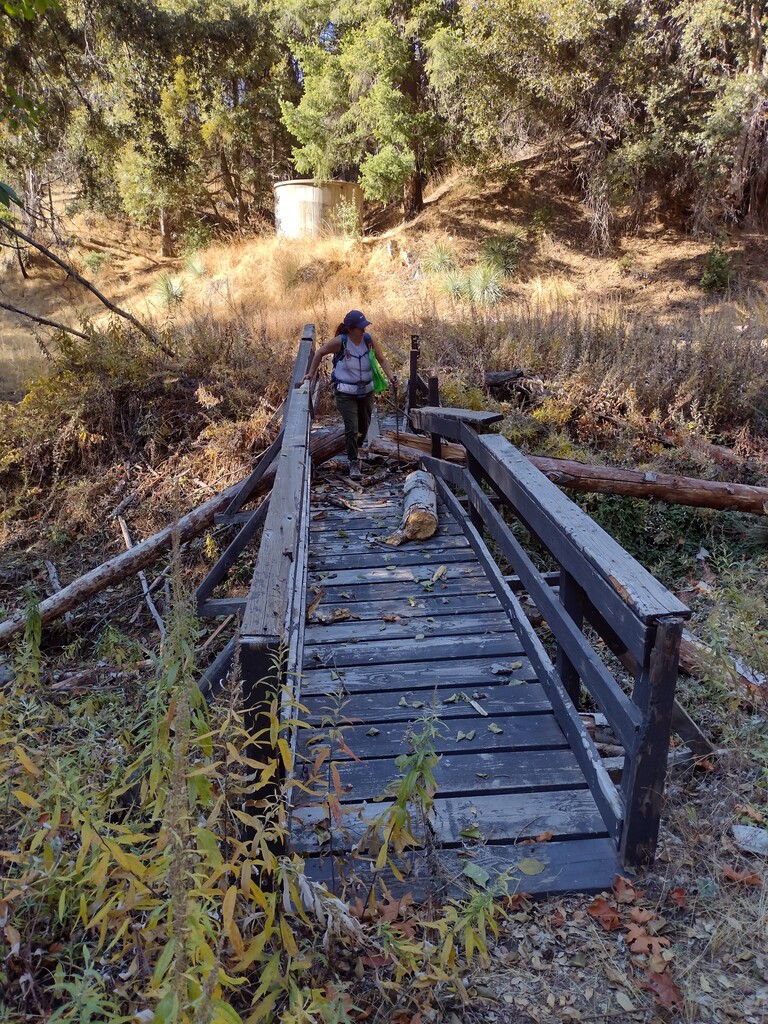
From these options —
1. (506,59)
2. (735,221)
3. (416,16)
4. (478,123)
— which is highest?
(416,16)

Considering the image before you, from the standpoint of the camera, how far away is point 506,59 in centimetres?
1802

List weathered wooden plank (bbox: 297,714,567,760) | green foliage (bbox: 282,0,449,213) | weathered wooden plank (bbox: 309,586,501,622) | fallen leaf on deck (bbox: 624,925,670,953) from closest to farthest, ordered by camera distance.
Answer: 1. fallen leaf on deck (bbox: 624,925,670,953)
2. weathered wooden plank (bbox: 297,714,567,760)
3. weathered wooden plank (bbox: 309,586,501,622)
4. green foliage (bbox: 282,0,449,213)

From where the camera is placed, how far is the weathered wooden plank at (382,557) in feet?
17.8

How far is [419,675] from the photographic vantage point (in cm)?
386

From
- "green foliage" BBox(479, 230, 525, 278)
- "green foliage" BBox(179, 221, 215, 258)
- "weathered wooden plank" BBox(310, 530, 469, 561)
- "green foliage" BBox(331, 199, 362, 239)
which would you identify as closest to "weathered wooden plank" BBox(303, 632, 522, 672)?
"weathered wooden plank" BBox(310, 530, 469, 561)

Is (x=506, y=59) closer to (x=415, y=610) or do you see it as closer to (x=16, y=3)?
(x=16, y=3)

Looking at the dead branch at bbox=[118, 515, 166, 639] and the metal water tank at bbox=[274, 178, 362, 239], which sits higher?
the metal water tank at bbox=[274, 178, 362, 239]

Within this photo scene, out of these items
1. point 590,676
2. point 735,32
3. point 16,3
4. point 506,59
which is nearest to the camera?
point 590,676

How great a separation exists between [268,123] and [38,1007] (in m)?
28.6

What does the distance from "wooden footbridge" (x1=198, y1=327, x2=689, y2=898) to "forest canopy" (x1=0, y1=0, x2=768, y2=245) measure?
35.7 ft

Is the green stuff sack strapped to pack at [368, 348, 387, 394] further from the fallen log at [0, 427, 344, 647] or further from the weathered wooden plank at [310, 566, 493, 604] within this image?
the weathered wooden plank at [310, 566, 493, 604]

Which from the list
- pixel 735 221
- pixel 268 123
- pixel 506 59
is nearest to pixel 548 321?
pixel 506 59

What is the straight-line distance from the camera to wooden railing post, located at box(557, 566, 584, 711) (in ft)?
10.6

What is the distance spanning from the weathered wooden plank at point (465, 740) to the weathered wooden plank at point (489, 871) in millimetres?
575
